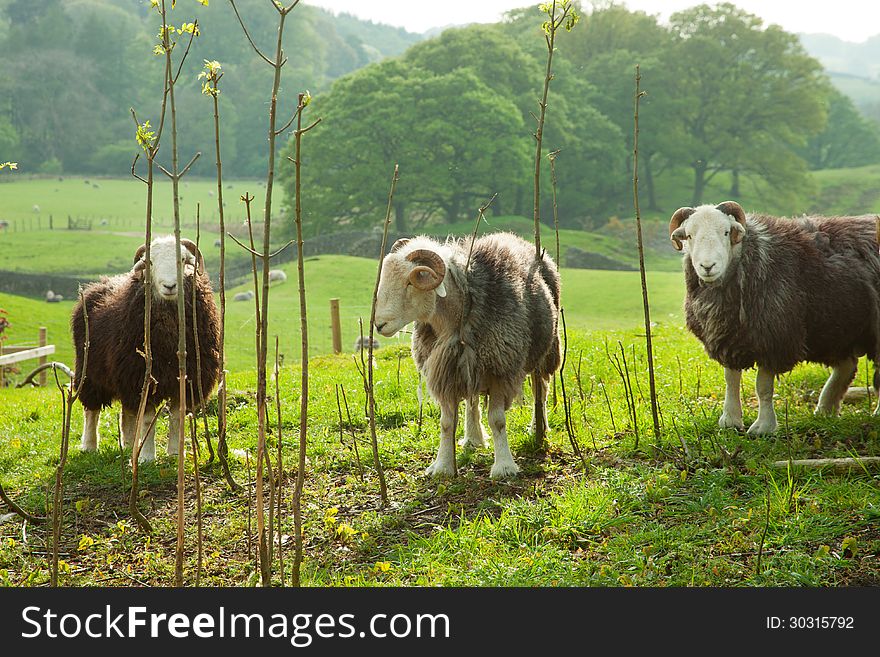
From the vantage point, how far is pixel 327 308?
89.9 feet

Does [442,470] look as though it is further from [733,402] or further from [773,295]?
[773,295]

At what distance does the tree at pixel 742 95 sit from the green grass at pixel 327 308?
70.2 ft

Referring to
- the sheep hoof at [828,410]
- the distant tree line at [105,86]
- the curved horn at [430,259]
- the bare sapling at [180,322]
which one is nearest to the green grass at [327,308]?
the sheep hoof at [828,410]

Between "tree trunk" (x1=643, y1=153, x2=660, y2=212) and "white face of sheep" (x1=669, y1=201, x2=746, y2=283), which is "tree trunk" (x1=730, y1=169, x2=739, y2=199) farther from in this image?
"white face of sheep" (x1=669, y1=201, x2=746, y2=283)

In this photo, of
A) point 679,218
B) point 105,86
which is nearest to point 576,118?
point 105,86

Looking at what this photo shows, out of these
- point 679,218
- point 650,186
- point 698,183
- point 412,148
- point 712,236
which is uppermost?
point 412,148

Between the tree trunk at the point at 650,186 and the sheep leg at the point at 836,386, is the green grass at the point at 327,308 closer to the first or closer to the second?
the sheep leg at the point at 836,386

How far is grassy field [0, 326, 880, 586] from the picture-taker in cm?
443

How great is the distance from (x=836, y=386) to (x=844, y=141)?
217 ft

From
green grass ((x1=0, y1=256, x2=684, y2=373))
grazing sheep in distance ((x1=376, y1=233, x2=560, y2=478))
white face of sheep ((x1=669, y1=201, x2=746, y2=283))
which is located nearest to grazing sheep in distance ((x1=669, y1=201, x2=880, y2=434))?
white face of sheep ((x1=669, y1=201, x2=746, y2=283))

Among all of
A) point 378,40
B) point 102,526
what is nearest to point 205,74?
point 102,526

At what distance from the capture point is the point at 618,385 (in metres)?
9.13

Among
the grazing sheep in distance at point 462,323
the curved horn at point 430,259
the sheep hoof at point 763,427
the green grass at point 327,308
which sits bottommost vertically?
the green grass at point 327,308

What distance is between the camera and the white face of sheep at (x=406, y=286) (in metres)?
5.81
